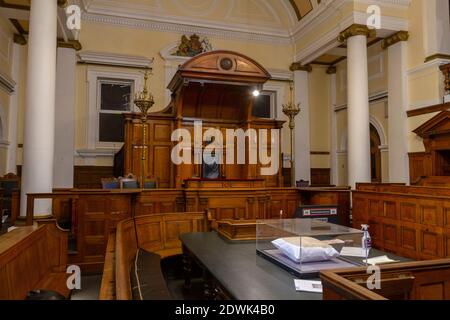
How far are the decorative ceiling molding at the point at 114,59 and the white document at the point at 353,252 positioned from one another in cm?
816

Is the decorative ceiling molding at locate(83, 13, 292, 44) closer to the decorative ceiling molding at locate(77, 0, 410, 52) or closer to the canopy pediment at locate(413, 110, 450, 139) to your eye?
the decorative ceiling molding at locate(77, 0, 410, 52)

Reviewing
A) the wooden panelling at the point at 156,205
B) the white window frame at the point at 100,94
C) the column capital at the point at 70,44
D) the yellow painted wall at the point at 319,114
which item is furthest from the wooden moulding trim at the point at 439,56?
the column capital at the point at 70,44

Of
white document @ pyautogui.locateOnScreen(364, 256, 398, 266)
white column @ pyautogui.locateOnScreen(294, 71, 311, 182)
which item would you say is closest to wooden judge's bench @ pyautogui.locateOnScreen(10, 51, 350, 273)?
white column @ pyautogui.locateOnScreen(294, 71, 311, 182)

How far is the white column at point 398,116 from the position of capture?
8.07 m

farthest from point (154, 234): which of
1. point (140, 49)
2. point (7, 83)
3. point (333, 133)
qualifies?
point (333, 133)

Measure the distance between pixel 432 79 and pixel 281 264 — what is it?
709 centimetres

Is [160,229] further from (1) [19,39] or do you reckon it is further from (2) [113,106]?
(1) [19,39]

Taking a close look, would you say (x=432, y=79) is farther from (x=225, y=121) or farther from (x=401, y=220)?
(x=225, y=121)

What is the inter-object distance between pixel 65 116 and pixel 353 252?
26.6 ft

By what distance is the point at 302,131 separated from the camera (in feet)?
35.3

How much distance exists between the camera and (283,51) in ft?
35.4

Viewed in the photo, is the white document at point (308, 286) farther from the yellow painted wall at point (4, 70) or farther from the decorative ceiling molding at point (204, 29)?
the decorative ceiling molding at point (204, 29)

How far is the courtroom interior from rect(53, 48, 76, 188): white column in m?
0.04
